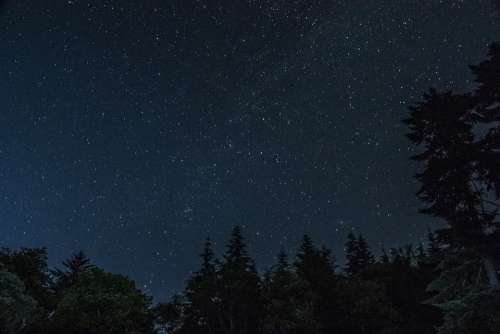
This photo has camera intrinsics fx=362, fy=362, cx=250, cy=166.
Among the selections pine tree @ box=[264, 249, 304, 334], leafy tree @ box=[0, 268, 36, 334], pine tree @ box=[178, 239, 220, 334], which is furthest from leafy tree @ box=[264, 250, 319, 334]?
leafy tree @ box=[0, 268, 36, 334]

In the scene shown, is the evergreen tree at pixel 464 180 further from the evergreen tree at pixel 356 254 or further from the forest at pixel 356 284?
the evergreen tree at pixel 356 254

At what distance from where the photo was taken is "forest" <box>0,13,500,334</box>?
14820mm

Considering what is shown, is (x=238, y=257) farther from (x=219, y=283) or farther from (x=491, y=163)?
(x=491, y=163)

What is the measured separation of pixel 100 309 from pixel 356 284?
25249 mm

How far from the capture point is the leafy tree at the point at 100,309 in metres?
30.4

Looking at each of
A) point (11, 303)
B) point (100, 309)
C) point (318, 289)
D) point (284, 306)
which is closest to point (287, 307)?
point (284, 306)

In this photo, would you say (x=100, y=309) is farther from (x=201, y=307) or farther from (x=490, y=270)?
(x=490, y=270)

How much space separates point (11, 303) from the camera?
2327 cm

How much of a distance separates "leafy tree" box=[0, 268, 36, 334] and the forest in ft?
0.25

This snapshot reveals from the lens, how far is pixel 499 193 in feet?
49.2

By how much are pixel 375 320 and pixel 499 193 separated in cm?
2534

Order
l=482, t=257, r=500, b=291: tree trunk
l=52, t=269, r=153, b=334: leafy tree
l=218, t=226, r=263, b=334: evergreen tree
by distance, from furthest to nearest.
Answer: l=218, t=226, r=263, b=334: evergreen tree
l=52, t=269, r=153, b=334: leafy tree
l=482, t=257, r=500, b=291: tree trunk

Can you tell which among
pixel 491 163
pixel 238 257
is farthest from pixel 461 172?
pixel 238 257

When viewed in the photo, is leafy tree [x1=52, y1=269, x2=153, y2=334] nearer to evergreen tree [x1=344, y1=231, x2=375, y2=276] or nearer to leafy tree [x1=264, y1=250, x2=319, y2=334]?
leafy tree [x1=264, y1=250, x2=319, y2=334]
